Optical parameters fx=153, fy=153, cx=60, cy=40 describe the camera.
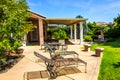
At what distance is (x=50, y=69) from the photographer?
6777 mm

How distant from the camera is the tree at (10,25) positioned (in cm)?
820

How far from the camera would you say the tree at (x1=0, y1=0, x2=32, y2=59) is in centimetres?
820

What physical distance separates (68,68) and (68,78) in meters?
1.35

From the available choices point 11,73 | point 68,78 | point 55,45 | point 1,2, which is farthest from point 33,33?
point 68,78

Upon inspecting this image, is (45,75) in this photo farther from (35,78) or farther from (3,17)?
(3,17)

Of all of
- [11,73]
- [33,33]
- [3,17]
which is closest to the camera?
[11,73]

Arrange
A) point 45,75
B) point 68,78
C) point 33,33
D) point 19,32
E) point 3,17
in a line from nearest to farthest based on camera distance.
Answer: point 68,78
point 45,75
point 3,17
point 19,32
point 33,33

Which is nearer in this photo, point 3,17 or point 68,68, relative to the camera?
point 68,68

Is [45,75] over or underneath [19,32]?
underneath

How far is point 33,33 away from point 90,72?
55.4 feet

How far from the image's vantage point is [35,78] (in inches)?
256

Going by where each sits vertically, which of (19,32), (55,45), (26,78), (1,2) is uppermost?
(1,2)

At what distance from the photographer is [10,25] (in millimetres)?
8336

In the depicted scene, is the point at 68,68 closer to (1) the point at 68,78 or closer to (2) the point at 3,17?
(1) the point at 68,78
